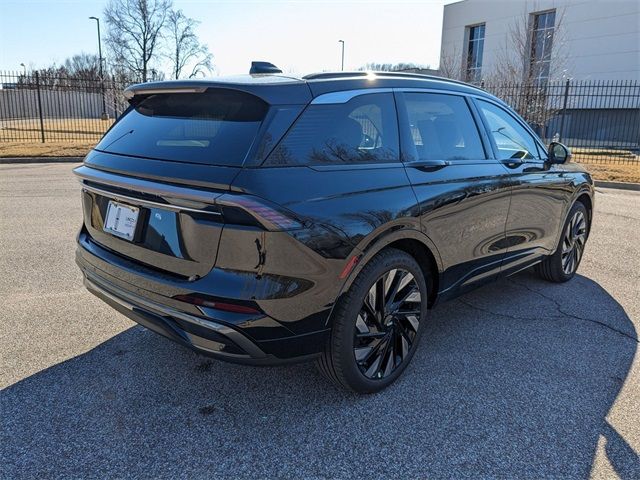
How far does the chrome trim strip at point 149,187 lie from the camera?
7.49 feet

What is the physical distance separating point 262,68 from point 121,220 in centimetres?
137

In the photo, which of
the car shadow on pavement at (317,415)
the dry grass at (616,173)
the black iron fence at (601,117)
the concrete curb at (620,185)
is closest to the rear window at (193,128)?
the car shadow on pavement at (317,415)

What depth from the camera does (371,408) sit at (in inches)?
111

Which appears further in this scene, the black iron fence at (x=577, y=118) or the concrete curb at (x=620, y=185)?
the black iron fence at (x=577, y=118)

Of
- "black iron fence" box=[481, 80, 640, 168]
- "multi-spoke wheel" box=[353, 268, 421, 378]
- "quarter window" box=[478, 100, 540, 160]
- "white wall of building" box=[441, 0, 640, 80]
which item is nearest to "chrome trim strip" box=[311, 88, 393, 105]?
"multi-spoke wheel" box=[353, 268, 421, 378]

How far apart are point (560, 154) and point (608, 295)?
136 cm

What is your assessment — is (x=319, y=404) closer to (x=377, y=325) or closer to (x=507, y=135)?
(x=377, y=325)

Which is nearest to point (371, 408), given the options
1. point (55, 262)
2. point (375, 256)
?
point (375, 256)

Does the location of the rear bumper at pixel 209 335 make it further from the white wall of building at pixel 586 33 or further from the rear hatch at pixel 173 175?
the white wall of building at pixel 586 33

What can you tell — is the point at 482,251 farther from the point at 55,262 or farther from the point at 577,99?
the point at 577,99

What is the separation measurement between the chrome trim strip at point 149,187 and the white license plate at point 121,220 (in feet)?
0.40

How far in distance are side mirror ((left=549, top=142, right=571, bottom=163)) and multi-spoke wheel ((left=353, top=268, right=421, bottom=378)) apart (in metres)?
2.29

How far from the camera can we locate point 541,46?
2969 centimetres

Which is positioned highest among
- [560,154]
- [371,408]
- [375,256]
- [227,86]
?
[227,86]
